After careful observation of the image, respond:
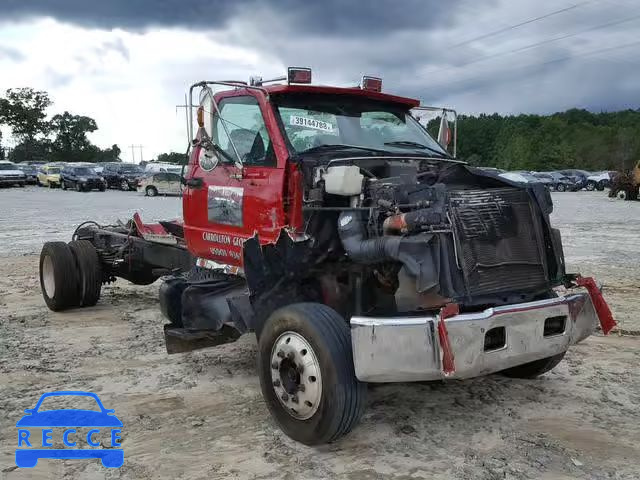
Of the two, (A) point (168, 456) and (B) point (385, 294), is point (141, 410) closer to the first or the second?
(A) point (168, 456)

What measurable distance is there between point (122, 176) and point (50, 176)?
20.7ft

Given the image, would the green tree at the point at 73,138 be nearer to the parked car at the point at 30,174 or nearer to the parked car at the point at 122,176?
the parked car at the point at 30,174

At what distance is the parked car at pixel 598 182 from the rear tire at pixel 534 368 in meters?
44.6

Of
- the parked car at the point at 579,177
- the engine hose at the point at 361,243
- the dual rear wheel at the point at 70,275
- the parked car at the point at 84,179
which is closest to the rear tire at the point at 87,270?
the dual rear wheel at the point at 70,275

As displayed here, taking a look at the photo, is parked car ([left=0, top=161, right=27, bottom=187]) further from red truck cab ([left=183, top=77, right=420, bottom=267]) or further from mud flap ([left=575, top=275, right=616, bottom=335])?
mud flap ([left=575, top=275, right=616, bottom=335])

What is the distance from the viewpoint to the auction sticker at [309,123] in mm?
4949

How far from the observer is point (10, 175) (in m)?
45.6

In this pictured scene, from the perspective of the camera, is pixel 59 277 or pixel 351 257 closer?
pixel 351 257

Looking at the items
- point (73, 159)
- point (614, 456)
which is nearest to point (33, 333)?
point (614, 456)

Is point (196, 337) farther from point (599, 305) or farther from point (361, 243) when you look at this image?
point (599, 305)

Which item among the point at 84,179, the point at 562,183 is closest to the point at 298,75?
the point at 84,179

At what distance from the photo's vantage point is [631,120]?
352 ft

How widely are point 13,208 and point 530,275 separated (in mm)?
24505

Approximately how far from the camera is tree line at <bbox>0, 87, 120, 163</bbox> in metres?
74.8
